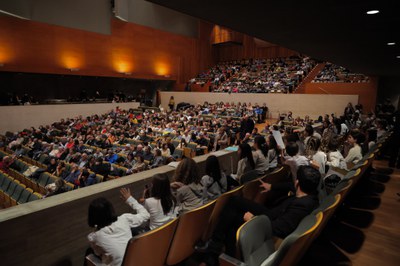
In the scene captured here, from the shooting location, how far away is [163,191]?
2332mm

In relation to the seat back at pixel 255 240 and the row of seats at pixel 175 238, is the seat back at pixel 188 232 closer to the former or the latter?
the row of seats at pixel 175 238

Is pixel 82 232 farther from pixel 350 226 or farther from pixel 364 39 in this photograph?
pixel 364 39

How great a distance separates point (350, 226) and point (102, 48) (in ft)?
59.7

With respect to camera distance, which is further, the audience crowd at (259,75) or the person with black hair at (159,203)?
the audience crowd at (259,75)

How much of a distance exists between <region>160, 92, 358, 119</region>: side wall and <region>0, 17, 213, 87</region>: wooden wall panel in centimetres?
568

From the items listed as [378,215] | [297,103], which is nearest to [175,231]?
[378,215]

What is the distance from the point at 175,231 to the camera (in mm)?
2076

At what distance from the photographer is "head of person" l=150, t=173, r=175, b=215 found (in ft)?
7.57

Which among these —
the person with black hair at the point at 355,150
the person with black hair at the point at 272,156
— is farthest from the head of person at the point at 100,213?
the person with black hair at the point at 355,150

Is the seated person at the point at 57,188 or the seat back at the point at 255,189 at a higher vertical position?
the seat back at the point at 255,189

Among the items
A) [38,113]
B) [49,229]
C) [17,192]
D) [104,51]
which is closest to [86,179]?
[17,192]

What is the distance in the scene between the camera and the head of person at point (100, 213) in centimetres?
192

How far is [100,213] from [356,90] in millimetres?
15391

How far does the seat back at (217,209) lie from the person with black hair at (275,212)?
4 cm
